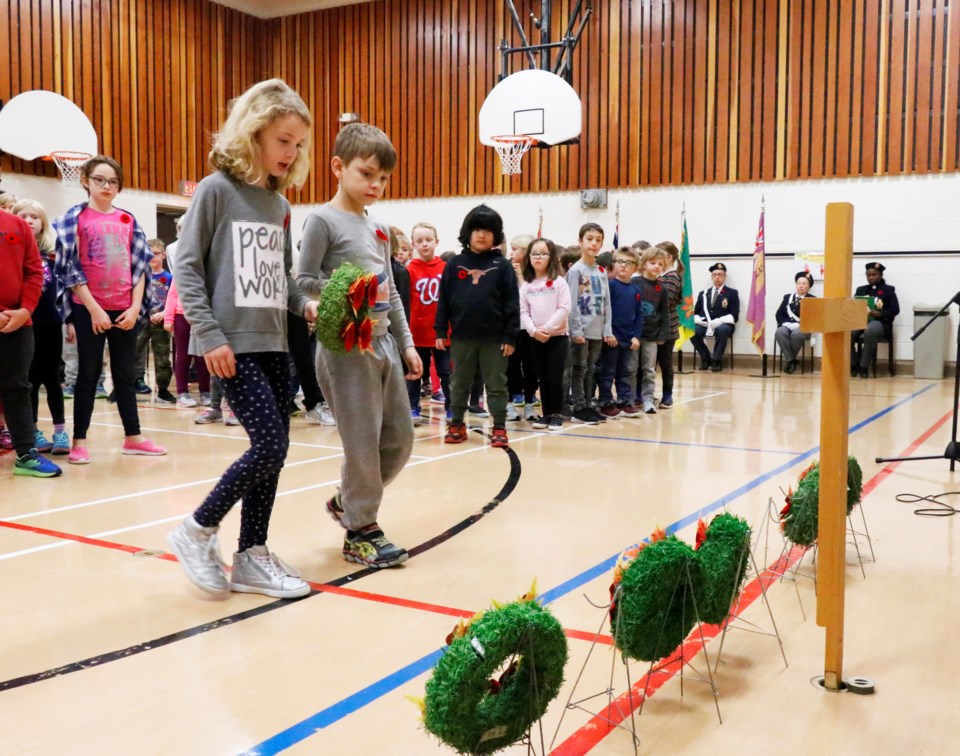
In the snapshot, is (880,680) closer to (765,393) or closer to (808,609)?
(808,609)

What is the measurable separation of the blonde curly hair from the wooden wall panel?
9.82 meters

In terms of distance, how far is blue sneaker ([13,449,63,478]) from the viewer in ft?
13.9

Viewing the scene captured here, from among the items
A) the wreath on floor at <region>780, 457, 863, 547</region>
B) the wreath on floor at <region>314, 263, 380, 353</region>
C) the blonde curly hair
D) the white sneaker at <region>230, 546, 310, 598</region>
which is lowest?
the white sneaker at <region>230, 546, 310, 598</region>

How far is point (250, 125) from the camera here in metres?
2.45

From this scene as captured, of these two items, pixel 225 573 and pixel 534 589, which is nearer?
pixel 534 589

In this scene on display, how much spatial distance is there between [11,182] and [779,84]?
949 cm

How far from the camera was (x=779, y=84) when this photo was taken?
37.4 feet

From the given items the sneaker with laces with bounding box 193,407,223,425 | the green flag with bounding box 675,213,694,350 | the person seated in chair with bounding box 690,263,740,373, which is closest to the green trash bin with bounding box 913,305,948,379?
the person seated in chair with bounding box 690,263,740,373

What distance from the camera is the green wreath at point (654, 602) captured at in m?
1.81

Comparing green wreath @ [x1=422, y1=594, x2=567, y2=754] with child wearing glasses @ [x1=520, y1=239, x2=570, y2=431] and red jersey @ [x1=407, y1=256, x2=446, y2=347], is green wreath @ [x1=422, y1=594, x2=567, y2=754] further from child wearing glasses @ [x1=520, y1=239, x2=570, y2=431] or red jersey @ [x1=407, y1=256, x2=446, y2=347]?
red jersey @ [x1=407, y1=256, x2=446, y2=347]

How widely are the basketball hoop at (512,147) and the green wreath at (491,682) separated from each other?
894cm

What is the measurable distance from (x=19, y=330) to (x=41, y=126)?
24.6 feet

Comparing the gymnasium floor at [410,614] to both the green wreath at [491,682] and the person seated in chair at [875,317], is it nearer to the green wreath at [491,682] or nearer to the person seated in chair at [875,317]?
the green wreath at [491,682]

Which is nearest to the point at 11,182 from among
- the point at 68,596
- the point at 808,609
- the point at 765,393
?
the point at 765,393
